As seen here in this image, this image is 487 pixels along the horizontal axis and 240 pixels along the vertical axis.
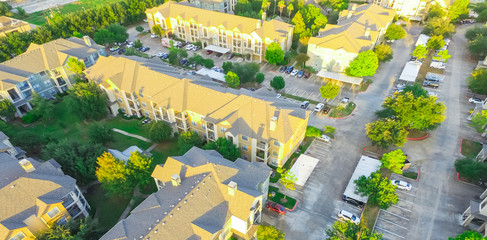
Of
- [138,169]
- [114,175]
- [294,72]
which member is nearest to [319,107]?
[294,72]

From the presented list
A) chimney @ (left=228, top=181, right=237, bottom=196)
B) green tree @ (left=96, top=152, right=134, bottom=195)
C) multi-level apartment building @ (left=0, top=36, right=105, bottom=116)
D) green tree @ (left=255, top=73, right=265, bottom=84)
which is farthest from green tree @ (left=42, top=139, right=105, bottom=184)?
green tree @ (left=255, top=73, right=265, bottom=84)

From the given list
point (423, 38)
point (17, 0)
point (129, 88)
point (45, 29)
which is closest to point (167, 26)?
point (45, 29)

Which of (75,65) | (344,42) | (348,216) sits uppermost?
(344,42)

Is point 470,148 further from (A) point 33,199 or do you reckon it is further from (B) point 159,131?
(A) point 33,199

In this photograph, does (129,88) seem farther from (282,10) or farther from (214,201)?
(282,10)

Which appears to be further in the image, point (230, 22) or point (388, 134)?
point (230, 22)

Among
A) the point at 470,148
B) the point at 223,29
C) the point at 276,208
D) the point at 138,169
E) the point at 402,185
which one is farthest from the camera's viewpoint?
the point at 223,29

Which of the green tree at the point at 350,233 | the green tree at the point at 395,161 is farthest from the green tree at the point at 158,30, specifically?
the green tree at the point at 350,233

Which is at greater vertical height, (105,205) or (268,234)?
(268,234)

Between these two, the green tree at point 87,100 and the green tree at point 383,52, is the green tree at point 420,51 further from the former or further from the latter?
the green tree at point 87,100
